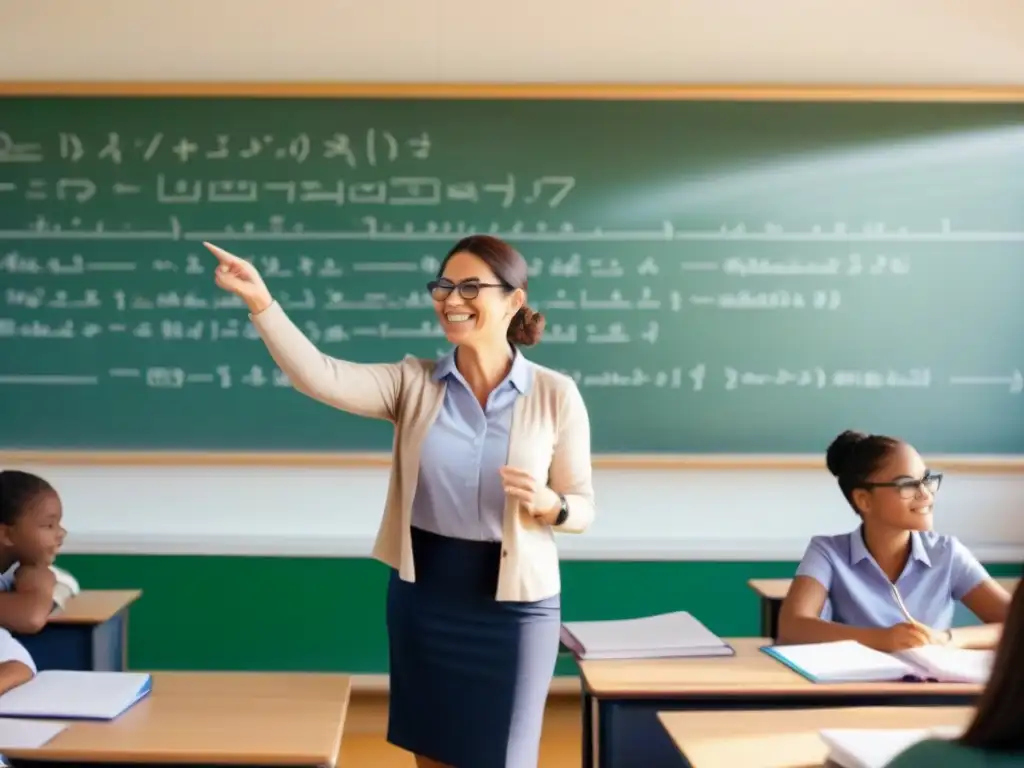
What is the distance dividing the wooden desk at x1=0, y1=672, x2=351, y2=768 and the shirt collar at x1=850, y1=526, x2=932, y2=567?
121 cm

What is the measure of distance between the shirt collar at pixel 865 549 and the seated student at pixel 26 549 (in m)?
1.90

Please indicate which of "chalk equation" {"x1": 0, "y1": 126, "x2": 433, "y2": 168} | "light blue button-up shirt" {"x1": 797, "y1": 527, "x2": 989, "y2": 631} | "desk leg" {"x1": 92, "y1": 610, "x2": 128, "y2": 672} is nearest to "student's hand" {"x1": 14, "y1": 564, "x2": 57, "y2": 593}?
Result: "desk leg" {"x1": 92, "y1": 610, "x2": 128, "y2": 672}

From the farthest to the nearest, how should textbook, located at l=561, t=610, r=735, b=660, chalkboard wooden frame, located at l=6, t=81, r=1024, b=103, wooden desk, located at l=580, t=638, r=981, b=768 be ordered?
chalkboard wooden frame, located at l=6, t=81, r=1024, b=103
textbook, located at l=561, t=610, r=735, b=660
wooden desk, located at l=580, t=638, r=981, b=768

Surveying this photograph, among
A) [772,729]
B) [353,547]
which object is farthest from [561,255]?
[772,729]

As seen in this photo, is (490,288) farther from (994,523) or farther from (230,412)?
(994,523)

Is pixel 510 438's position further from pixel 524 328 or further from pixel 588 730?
pixel 588 730

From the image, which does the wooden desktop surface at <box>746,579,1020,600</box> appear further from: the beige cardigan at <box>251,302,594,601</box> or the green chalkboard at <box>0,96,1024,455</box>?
the beige cardigan at <box>251,302,594,601</box>

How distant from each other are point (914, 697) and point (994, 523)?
1968mm

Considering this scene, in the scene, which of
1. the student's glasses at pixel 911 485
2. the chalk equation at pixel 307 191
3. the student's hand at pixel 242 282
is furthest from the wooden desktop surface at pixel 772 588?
the student's hand at pixel 242 282

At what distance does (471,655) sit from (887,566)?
1039 mm

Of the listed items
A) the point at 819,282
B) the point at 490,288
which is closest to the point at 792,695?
the point at 490,288

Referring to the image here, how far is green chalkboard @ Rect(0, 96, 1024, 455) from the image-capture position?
11.7ft

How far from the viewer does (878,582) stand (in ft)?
7.85

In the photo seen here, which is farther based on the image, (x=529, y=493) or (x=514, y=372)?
(x=514, y=372)
